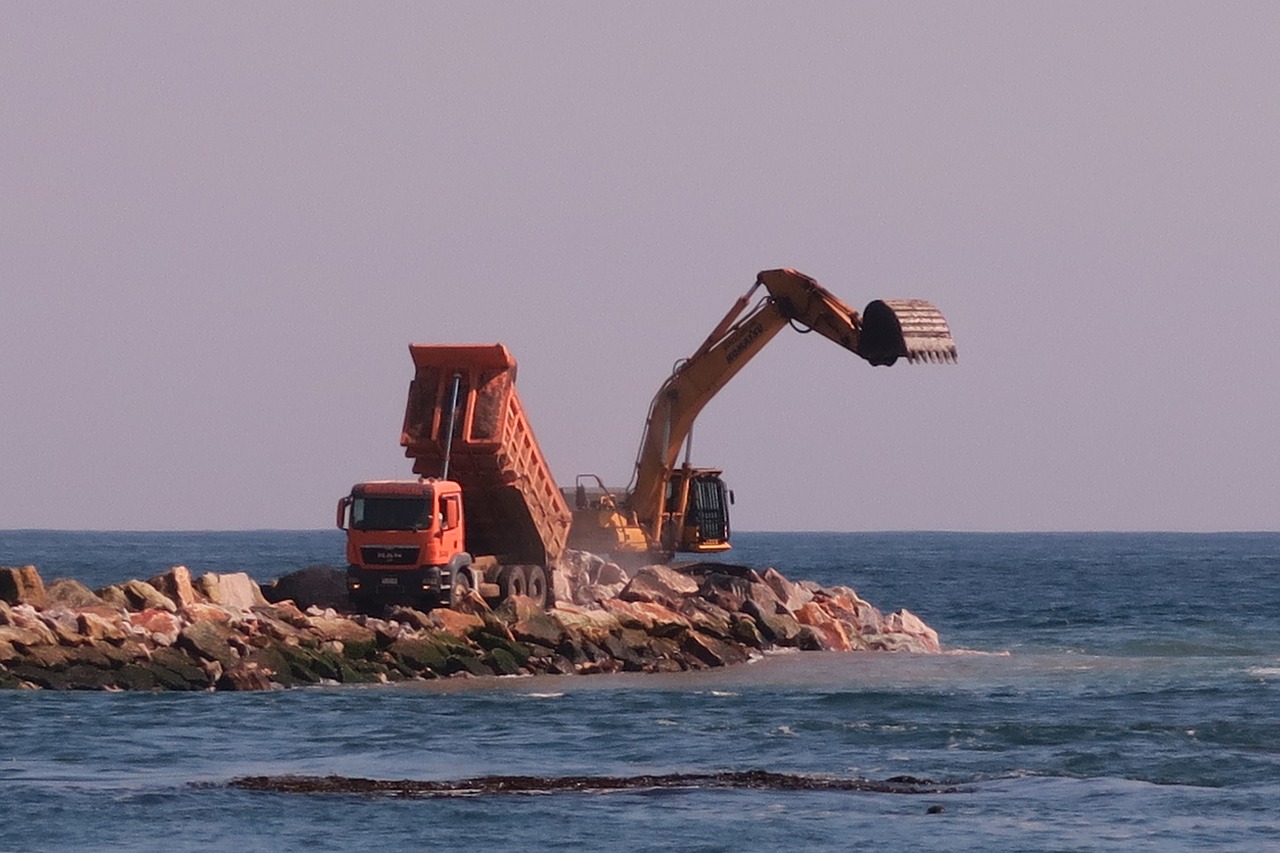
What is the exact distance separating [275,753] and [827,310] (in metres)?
20.0

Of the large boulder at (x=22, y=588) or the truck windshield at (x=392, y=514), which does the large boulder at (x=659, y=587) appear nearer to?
the truck windshield at (x=392, y=514)

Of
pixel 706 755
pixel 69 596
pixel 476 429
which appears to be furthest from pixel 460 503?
pixel 706 755

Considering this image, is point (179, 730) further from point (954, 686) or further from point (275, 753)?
point (954, 686)

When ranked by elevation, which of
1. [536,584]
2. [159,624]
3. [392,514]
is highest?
[392,514]

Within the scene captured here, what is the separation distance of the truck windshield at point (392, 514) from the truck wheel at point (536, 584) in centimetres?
377

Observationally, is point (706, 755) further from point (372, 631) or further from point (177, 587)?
point (177, 587)

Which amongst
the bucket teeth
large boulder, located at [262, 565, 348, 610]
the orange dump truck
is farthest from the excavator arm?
large boulder, located at [262, 565, 348, 610]

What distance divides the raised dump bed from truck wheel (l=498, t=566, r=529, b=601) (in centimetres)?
127

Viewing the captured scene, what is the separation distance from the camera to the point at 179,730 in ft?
86.7

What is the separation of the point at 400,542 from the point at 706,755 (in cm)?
1163

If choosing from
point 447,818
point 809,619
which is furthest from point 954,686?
point 447,818

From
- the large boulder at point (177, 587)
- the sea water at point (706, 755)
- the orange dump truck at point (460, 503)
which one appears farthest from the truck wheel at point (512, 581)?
the large boulder at point (177, 587)

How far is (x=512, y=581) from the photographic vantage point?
3784cm

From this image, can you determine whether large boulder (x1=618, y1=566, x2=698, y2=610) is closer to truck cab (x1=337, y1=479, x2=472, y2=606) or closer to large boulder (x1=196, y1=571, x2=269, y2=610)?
truck cab (x1=337, y1=479, x2=472, y2=606)
